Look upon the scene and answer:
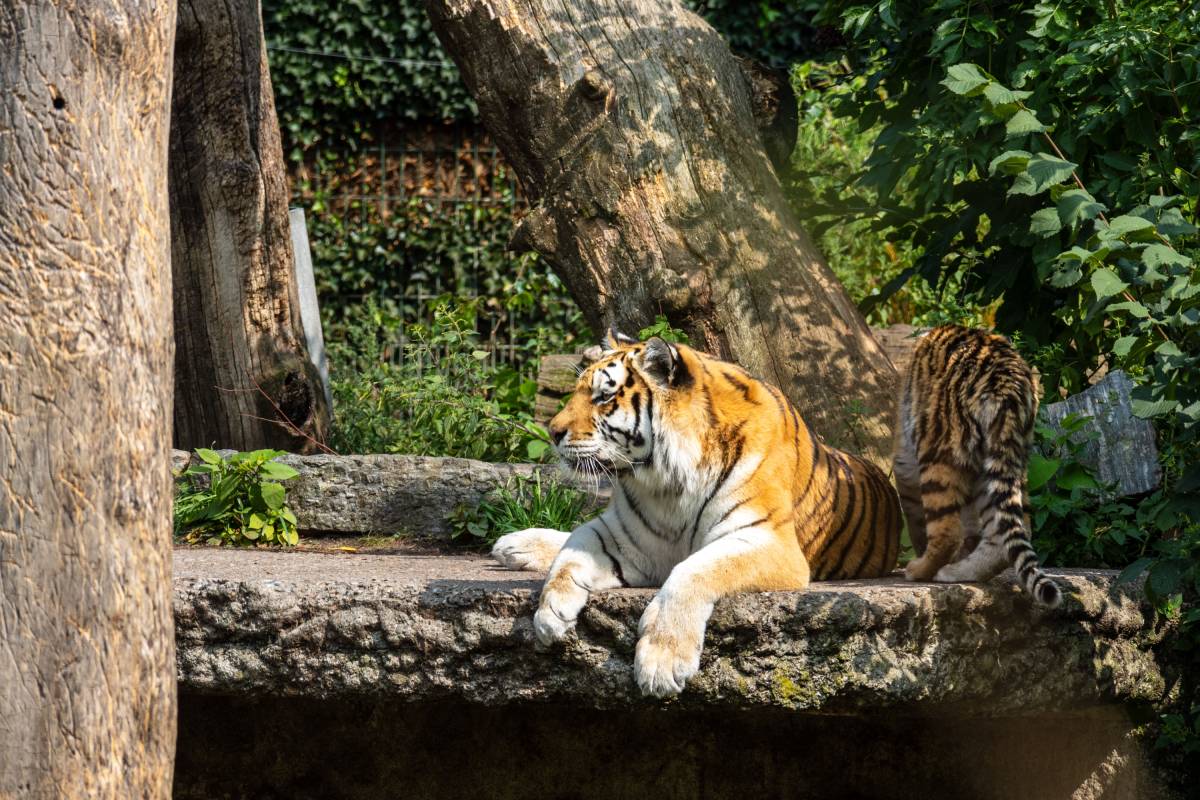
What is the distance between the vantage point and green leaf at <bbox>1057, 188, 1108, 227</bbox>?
12.0 ft

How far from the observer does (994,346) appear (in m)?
4.13

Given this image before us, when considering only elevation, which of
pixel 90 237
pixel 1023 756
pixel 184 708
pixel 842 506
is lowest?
pixel 1023 756

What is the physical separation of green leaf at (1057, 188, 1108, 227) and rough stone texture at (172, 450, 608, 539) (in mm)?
2407

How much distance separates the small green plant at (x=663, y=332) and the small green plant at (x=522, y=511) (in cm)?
71

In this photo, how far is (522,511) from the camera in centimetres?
530

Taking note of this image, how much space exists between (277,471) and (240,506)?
240 millimetres

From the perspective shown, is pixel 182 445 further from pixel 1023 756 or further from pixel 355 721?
pixel 1023 756

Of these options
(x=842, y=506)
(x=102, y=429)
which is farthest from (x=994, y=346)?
(x=102, y=429)

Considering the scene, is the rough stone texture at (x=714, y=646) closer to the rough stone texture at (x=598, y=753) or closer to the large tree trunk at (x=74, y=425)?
the rough stone texture at (x=598, y=753)

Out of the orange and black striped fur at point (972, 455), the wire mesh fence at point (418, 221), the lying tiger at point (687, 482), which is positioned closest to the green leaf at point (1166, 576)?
the orange and black striped fur at point (972, 455)

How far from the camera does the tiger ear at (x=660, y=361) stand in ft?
12.8

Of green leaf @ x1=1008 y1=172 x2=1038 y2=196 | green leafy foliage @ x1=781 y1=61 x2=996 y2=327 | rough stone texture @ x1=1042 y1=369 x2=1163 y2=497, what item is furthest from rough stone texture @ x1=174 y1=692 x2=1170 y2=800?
green leafy foliage @ x1=781 y1=61 x2=996 y2=327

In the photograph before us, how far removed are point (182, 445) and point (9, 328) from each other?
348 centimetres

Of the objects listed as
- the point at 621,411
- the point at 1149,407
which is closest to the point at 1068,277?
the point at 1149,407
